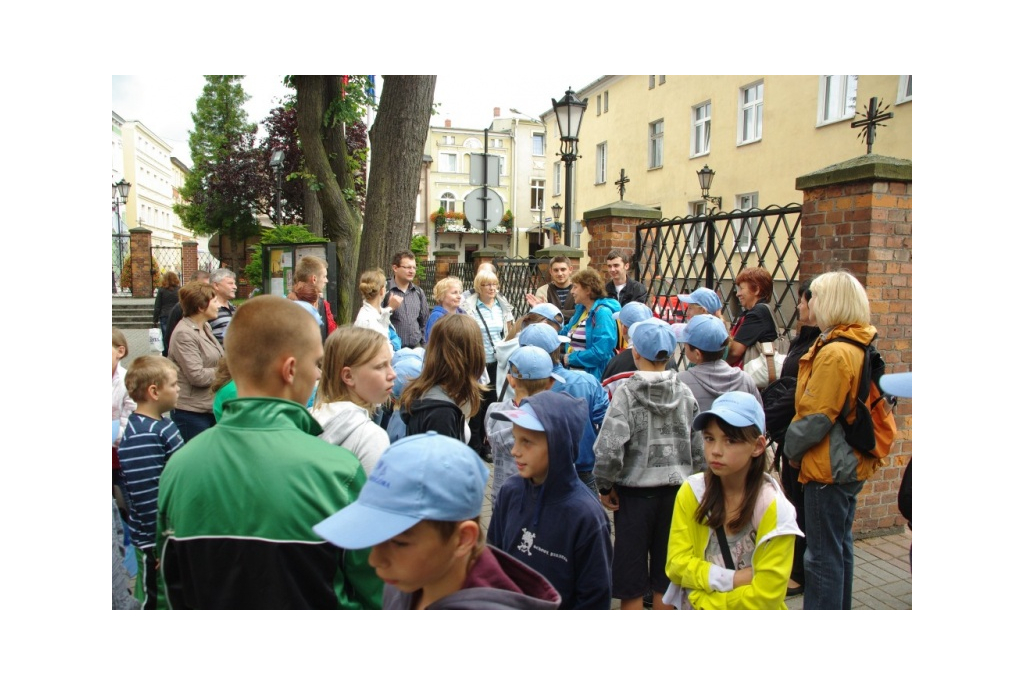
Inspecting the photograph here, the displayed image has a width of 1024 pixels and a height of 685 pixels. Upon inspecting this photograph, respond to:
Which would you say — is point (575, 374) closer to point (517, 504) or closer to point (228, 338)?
point (517, 504)

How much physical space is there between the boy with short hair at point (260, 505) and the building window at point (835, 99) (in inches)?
541

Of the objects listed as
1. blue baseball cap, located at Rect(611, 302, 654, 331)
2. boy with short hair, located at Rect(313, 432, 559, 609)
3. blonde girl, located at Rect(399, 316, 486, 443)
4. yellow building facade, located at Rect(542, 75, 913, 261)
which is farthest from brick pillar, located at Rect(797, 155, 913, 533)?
yellow building facade, located at Rect(542, 75, 913, 261)

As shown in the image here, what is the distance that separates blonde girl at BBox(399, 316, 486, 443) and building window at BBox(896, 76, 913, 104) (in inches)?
84.8

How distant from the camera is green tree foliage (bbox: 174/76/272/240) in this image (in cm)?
2864

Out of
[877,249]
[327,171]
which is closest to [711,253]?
[877,249]

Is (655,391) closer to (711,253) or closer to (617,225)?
(711,253)

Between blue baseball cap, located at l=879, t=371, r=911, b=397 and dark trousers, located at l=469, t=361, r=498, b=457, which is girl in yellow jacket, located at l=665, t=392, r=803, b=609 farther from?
dark trousers, located at l=469, t=361, r=498, b=457

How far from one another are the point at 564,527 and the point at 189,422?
282 cm

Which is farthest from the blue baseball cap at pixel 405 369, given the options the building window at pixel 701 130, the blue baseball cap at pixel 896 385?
the building window at pixel 701 130

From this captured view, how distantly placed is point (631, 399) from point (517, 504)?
0.82 m

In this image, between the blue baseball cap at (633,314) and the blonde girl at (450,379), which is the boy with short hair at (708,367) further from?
the blue baseball cap at (633,314)

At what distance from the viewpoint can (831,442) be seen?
285 cm

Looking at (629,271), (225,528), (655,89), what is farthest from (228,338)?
(655,89)

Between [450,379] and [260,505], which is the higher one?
[450,379]
